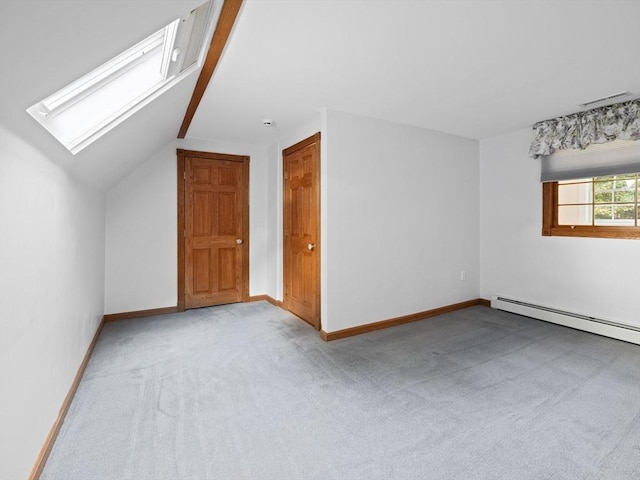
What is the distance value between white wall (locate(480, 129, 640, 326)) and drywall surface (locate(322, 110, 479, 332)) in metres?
0.21

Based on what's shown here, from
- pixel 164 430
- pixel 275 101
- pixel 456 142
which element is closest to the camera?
pixel 164 430

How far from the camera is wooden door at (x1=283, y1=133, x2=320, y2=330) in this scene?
3.48m

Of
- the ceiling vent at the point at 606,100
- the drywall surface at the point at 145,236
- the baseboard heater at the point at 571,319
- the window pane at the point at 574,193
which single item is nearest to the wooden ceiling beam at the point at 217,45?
the drywall surface at the point at 145,236

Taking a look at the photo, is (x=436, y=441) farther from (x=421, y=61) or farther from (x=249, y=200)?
(x=249, y=200)

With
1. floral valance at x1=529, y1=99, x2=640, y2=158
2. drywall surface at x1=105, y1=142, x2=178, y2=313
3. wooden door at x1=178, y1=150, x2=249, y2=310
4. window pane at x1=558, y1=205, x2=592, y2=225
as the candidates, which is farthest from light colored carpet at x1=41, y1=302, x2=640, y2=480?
floral valance at x1=529, y1=99, x2=640, y2=158

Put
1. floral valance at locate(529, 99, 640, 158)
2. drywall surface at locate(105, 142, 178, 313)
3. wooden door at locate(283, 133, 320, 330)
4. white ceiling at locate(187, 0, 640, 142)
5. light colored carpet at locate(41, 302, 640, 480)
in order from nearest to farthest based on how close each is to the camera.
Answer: light colored carpet at locate(41, 302, 640, 480) < white ceiling at locate(187, 0, 640, 142) < floral valance at locate(529, 99, 640, 158) < wooden door at locate(283, 133, 320, 330) < drywall surface at locate(105, 142, 178, 313)

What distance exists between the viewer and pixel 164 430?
186 centimetres

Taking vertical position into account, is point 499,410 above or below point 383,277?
below

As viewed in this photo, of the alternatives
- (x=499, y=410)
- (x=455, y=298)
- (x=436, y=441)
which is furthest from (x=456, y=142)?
(x=436, y=441)

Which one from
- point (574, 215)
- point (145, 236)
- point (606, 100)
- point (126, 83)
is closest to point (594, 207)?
point (574, 215)

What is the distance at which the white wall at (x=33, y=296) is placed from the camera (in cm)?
125

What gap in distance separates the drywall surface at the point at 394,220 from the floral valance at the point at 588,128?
2.95ft

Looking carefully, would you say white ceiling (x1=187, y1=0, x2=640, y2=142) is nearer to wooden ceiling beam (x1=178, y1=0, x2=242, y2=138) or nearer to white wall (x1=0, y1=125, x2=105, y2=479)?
wooden ceiling beam (x1=178, y1=0, x2=242, y2=138)

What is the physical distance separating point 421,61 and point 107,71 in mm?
1977
